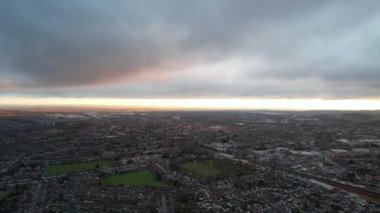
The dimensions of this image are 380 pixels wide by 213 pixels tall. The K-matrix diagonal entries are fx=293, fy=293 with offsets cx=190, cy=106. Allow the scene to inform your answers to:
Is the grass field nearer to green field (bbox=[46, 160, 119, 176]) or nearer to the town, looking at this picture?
the town

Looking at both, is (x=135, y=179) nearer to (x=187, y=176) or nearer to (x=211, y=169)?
(x=187, y=176)

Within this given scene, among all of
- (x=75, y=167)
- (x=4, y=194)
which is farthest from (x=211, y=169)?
(x=4, y=194)

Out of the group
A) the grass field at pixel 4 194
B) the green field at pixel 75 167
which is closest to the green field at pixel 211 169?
the green field at pixel 75 167

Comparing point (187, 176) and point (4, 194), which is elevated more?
point (187, 176)

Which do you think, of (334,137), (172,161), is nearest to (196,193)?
(172,161)

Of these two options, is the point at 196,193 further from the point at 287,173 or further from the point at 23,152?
the point at 23,152

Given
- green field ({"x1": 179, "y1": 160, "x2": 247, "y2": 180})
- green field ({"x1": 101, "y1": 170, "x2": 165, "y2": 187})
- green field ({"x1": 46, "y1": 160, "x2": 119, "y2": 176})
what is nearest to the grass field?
green field ({"x1": 46, "y1": 160, "x2": 119, "y2": 176})
